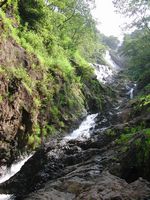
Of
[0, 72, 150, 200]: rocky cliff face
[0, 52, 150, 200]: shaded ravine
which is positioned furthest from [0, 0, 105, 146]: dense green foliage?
[0, 72, 150, 200]: rocky cliff face

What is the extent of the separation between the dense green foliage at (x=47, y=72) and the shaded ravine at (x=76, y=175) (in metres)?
3.55

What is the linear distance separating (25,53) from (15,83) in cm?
375

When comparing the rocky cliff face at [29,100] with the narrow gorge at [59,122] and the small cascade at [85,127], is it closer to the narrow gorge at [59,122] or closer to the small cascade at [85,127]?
the narrow gorge at [59,122]

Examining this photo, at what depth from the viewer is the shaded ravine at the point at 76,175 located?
7022mm

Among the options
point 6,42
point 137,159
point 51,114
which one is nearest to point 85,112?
point 51,114

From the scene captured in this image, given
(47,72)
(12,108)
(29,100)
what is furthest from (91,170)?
(47,72)

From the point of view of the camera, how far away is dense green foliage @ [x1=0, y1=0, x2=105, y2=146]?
17.1 metres

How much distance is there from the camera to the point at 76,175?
911cm

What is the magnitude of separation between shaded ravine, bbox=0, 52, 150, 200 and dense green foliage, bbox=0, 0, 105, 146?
3547 millimetres

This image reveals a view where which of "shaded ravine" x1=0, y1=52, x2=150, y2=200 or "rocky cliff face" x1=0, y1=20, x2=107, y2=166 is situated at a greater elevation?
"rocky cliff face" x1=0, y1=20, x2=107, y2=166

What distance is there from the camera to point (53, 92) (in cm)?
2006

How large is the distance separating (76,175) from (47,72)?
39.4 feet

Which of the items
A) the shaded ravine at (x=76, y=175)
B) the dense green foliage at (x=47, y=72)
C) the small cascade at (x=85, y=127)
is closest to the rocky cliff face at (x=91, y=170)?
the shaded ravine at (x=76, y=175)

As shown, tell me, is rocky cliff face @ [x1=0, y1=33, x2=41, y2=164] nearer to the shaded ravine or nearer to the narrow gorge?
the narrow gorge
